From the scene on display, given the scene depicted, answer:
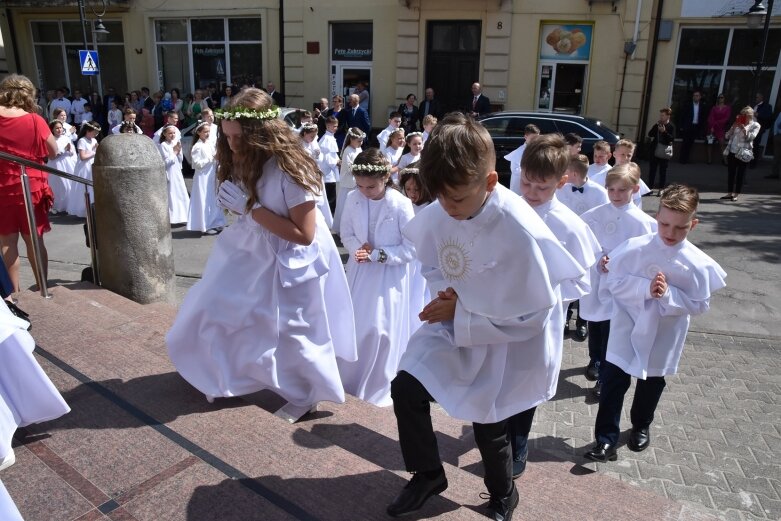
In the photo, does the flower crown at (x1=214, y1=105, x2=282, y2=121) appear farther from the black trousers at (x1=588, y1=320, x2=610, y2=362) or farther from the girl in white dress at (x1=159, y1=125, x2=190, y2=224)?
the girl in white dress at (x1=159, y1=125, x2=190, y2=224)

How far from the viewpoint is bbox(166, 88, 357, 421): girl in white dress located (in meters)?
3.22

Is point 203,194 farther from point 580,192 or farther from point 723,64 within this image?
point 723,64

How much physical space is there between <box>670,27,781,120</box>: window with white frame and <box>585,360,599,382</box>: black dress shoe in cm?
1577

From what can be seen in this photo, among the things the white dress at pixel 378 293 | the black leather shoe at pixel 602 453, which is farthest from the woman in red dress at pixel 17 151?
the black leather shoe at pixel 602 453

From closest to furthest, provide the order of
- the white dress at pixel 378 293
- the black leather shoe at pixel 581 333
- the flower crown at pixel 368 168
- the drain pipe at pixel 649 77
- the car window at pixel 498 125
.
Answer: the flower crown at pixel 368 168 < the white dress at pixel 378 293 < the black leather shoe at pixel 581 333 < the car window at pixel 498 125 < the drain pipe at pixel 649 77

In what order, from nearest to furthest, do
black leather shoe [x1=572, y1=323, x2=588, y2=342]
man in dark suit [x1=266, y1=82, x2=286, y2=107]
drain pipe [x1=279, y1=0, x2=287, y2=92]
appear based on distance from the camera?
black leather shoe [x1=572, y1=323, x2=588, y2=342], man in dark suit [x1=266, y1=82, x2=286, y2=107], drain pipe [x1=279, y1=0, x2=287, y2=92]

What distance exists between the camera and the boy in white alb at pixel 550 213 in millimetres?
3318

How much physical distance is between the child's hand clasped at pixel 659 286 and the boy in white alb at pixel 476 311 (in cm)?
126

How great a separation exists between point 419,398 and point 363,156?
2416 millimetres

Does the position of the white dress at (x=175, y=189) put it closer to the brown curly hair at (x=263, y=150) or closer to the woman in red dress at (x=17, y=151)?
the woman in red dress at (x=17, y=151)

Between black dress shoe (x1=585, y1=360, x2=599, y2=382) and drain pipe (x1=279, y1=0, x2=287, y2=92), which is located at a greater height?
drain pipe (x1=279, y1=0, x2=287, y2=92)

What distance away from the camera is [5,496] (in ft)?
6.57

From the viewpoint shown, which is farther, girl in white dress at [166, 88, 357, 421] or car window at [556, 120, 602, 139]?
car window at [556, 120, 602, 139]

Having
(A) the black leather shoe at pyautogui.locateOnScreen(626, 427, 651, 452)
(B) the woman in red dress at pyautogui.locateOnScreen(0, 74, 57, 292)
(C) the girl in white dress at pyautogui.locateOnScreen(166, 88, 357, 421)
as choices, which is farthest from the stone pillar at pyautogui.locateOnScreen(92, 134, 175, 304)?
(A) the black leather shoe at pyautogui.locateOnScreen(626, 427, 651, 452)
